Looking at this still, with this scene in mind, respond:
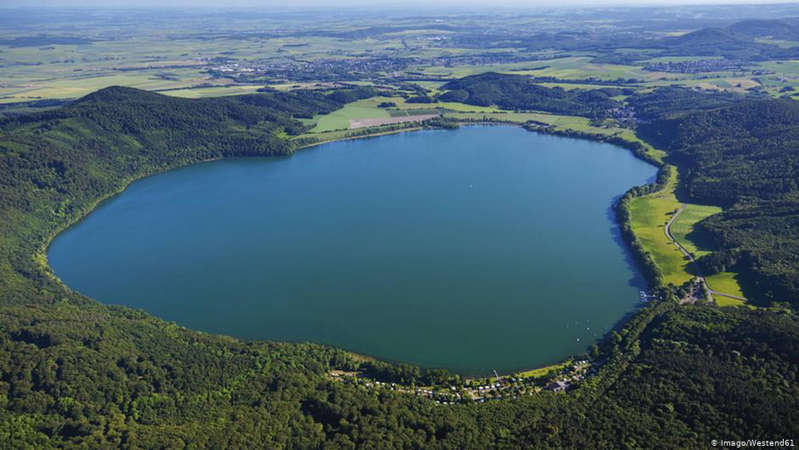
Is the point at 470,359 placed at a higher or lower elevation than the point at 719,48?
lower

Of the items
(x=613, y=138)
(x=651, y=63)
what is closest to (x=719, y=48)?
(x=651, y=63)

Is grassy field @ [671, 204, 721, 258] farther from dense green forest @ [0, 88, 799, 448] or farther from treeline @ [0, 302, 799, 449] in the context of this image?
treeline @ [0, 302, 799, 449]

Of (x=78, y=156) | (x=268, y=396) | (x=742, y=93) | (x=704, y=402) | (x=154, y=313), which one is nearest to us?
(x=704, y=402)

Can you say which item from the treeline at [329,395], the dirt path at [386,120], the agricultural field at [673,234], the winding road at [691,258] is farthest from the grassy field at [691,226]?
the dirt path at [386,120]

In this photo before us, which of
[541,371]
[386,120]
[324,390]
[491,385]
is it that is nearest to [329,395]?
[324,390]

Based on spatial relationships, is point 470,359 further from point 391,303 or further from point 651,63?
point 651,63

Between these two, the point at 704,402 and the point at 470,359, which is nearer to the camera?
the point at 704,402

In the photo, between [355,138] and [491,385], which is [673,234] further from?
[355,138]
